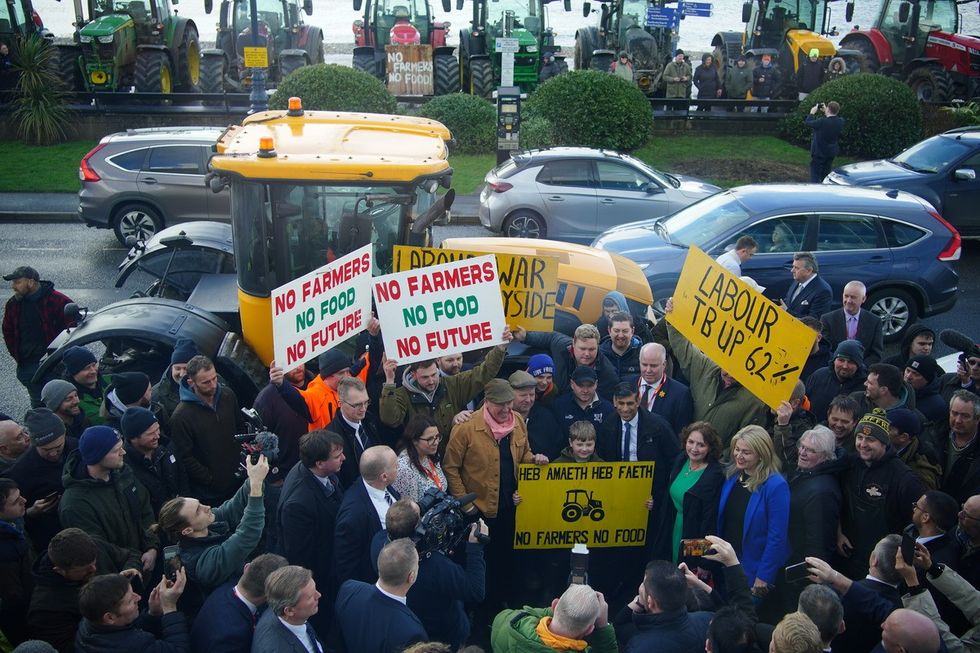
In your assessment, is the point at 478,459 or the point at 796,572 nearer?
the point at 796,572

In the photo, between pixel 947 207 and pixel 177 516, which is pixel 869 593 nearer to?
pixel 177 516

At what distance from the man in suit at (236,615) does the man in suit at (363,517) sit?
674mm

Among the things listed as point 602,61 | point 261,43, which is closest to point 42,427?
point 261,43

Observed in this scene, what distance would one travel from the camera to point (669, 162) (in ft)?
62.4

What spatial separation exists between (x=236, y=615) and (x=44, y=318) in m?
4.87

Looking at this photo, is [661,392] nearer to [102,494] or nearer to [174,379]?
[174,379]

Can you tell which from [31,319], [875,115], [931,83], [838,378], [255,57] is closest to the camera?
[838,378]

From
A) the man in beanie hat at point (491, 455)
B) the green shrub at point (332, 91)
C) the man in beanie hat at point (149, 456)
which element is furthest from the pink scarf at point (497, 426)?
the green shrub at point (332, 91)

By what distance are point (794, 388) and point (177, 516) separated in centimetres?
418

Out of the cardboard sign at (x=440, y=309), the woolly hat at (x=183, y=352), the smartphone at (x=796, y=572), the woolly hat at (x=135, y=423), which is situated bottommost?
the smartphone at (x=796, y=572)

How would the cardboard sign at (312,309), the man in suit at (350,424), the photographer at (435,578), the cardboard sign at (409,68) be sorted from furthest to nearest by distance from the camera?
the cardboard sign at (409,68) → the cardboard sign at (312,309) → the man in suit at (350,424) → the photographer at (435,578)

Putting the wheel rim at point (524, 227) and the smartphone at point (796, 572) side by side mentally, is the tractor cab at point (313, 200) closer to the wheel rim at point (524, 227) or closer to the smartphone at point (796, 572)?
the smartphone at point (796, 572)

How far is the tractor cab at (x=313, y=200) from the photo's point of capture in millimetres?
6648

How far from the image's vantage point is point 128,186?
13891 mm
